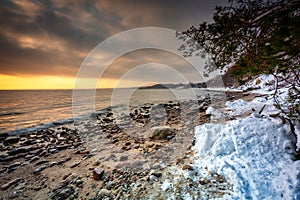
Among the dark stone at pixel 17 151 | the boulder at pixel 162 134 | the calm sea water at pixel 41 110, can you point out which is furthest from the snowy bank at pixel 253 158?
the calm sea water at pixel 41 110

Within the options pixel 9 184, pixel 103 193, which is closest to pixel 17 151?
pixel 9 184

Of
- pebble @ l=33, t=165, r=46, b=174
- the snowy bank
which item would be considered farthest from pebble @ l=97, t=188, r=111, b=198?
pebble @ l=33, t=165, r=46, b=174

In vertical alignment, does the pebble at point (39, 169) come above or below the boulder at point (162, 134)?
below

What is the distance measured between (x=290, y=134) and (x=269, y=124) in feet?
1.58

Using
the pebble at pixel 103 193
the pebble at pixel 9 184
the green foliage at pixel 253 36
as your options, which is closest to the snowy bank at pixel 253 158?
the green foliage at pixel 253 36

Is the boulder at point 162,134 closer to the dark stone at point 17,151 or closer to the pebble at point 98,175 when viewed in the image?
the pebble at point 98,175

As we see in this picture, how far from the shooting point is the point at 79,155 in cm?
617

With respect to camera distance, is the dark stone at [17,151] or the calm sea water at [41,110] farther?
the calm sea water at [41,110]

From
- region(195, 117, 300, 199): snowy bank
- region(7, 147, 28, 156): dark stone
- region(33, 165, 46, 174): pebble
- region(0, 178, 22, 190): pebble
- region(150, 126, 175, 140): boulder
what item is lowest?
region(7, 147, 28, 156): dark stone

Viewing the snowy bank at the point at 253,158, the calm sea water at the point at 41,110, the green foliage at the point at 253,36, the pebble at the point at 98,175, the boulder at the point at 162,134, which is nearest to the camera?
the green foliage at the point at 253,36

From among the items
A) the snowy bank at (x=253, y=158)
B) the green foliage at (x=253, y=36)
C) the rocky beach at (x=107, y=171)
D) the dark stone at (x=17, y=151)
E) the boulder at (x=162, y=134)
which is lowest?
the dark stone at (x=17, y=151)

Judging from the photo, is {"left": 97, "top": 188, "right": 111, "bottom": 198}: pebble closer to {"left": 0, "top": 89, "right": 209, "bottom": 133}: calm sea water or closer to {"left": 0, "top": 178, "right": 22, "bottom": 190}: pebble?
{"left": 0, "top": 178, "right": 22, "bottom": 190}: pebble

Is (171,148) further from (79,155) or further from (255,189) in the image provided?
(79,155)

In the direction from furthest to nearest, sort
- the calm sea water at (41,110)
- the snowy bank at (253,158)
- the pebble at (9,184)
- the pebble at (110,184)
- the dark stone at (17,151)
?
the calm sea water at (41,110), the dark stone at (17,151), the pebble at (9,184), the pebble at (110,184), the snowy bank at (253,158)
